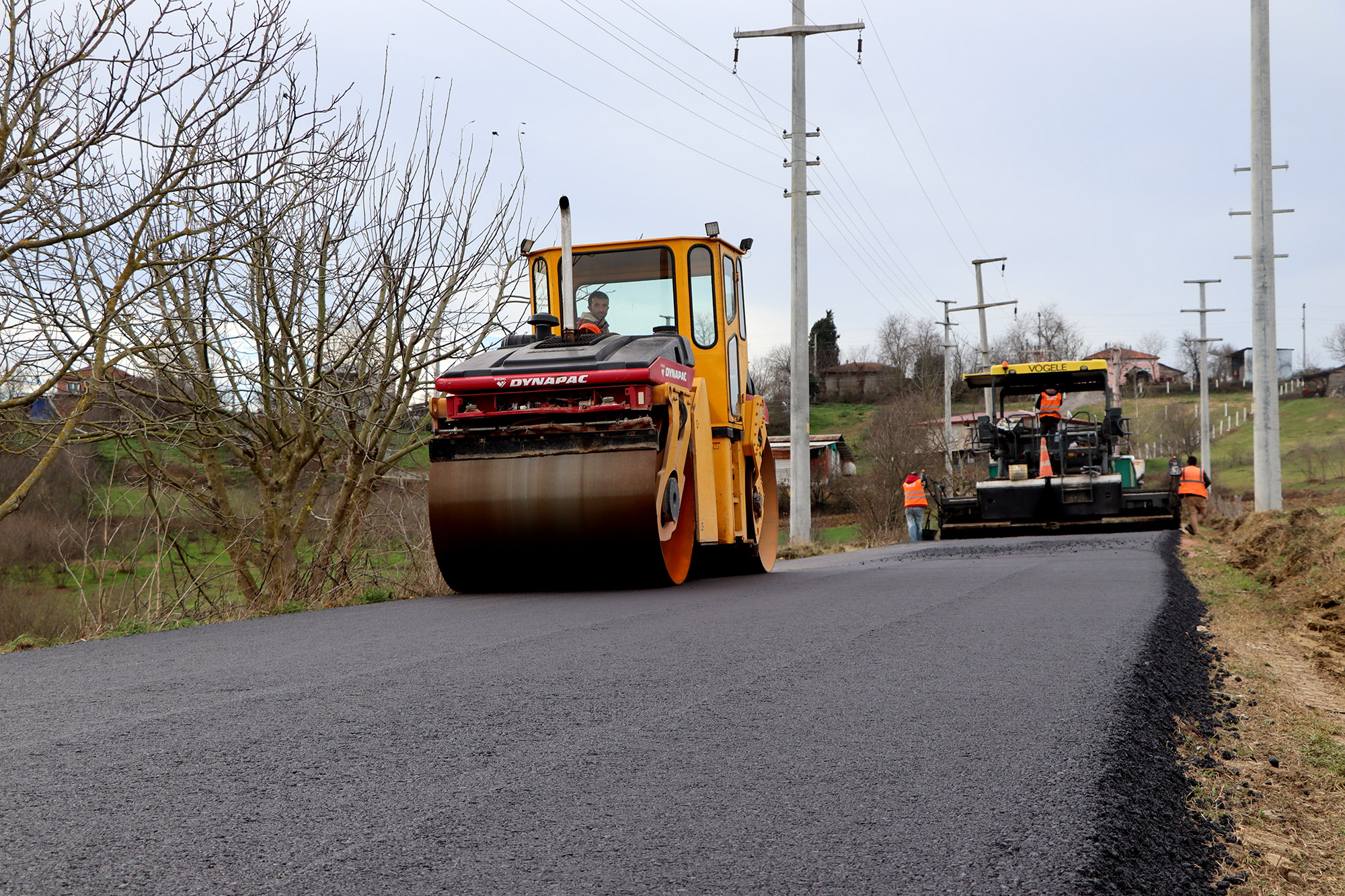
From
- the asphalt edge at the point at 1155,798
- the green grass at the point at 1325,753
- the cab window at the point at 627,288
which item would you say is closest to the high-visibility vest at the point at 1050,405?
Answer: the cab window at the point at 627,288

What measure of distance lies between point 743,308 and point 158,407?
207 inches

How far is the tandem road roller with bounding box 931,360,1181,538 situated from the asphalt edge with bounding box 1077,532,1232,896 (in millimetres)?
12506

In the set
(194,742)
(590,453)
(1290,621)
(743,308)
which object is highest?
(743,308)

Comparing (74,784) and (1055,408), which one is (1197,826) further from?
(1055,408)

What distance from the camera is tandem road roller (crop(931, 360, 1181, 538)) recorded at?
17062 millimetres

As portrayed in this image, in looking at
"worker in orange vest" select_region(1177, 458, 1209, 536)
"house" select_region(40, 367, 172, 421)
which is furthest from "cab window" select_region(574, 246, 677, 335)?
"worker in orange vest" select_region(1177, 458, 1209, 536)

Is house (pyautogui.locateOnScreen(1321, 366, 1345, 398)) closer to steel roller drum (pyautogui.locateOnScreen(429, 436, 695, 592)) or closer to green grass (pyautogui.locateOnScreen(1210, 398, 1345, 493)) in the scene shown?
green grass (pyautogui.locateOnScreen(1210, 398, 1345, 493))

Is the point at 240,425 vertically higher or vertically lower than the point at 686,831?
higher

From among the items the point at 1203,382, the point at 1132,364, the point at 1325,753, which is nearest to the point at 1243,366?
the point at 1132,364

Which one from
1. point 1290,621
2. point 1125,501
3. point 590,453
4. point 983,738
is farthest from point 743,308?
point 1125,501

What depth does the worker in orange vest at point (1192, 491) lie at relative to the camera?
17469mm

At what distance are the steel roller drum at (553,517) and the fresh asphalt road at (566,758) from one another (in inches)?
66.1

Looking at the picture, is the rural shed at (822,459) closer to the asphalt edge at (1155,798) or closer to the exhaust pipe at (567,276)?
the exhaust pipe at (567,276)

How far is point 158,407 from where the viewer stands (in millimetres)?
10000
